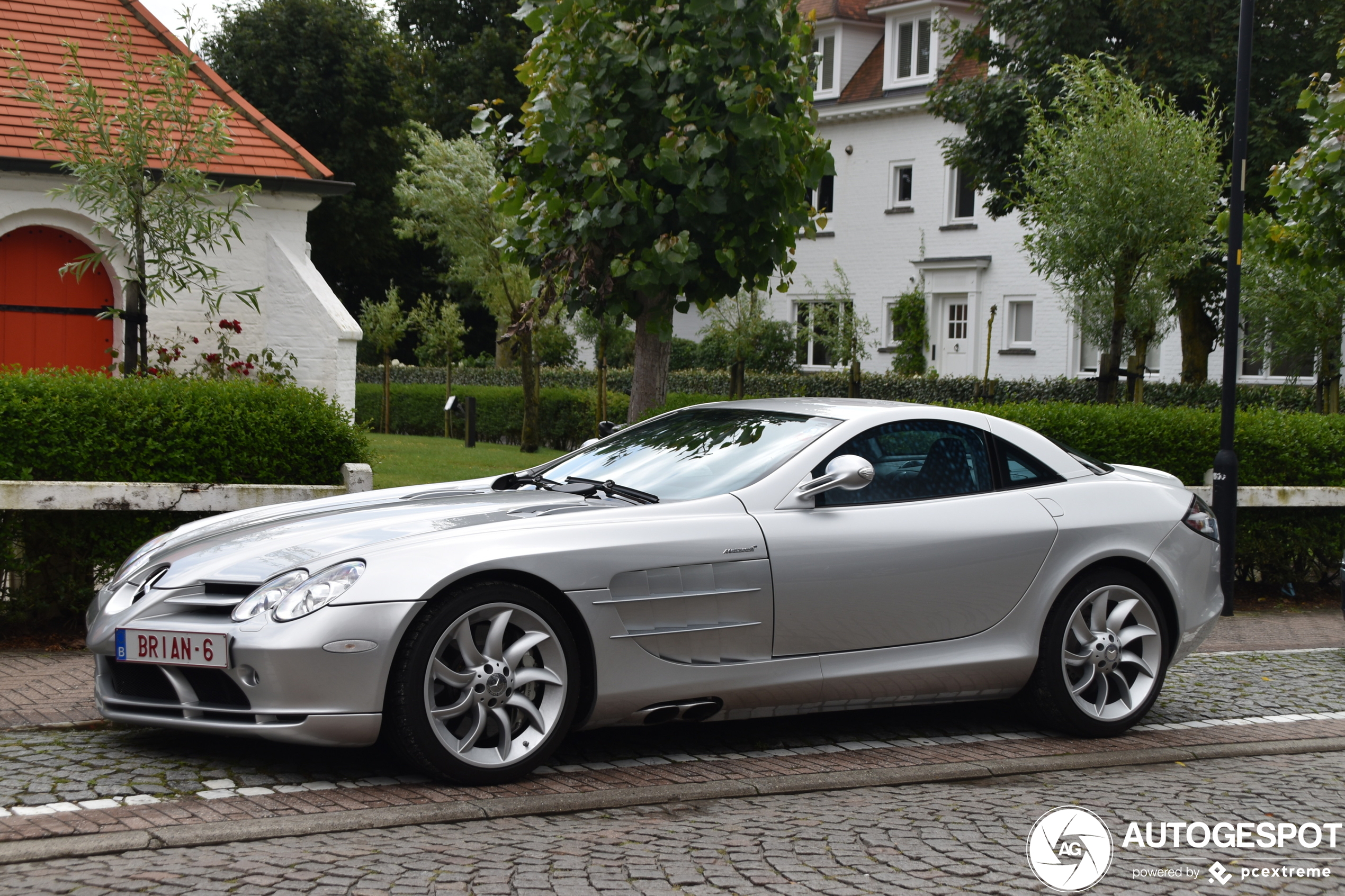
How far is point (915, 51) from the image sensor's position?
36531mm

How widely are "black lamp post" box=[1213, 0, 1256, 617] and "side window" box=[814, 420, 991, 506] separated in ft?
16.1

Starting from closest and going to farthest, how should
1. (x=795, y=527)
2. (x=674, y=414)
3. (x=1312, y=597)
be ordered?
(x=795, y=527)
(x=674, y=414)
(x=1312, y=597)

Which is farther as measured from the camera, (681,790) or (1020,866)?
(681,790)

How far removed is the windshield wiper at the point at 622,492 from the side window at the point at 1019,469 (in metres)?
1.75

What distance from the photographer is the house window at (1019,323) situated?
114 feet

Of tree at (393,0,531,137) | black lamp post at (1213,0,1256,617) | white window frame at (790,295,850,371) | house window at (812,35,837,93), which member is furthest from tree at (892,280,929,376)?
black lamp post at (1213,0,1256,617)

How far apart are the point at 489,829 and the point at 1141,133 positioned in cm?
1504

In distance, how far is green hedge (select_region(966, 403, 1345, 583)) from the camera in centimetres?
1107

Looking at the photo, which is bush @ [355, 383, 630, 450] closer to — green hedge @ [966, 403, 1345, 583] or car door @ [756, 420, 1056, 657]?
green hedge @ [966, 403, 1345, 583]

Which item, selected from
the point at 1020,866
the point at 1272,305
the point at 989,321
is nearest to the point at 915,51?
the point at 989,321

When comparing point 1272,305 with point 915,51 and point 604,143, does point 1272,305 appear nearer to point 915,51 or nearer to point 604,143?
point 604,143

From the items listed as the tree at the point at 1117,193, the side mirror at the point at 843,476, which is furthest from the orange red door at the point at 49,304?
the tree at the point at 1117,193

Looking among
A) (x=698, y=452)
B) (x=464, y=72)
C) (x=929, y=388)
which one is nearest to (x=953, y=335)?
(x=929, y=388)

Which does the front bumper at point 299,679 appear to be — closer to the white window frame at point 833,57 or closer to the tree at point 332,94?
the white window frame at point 833,57
